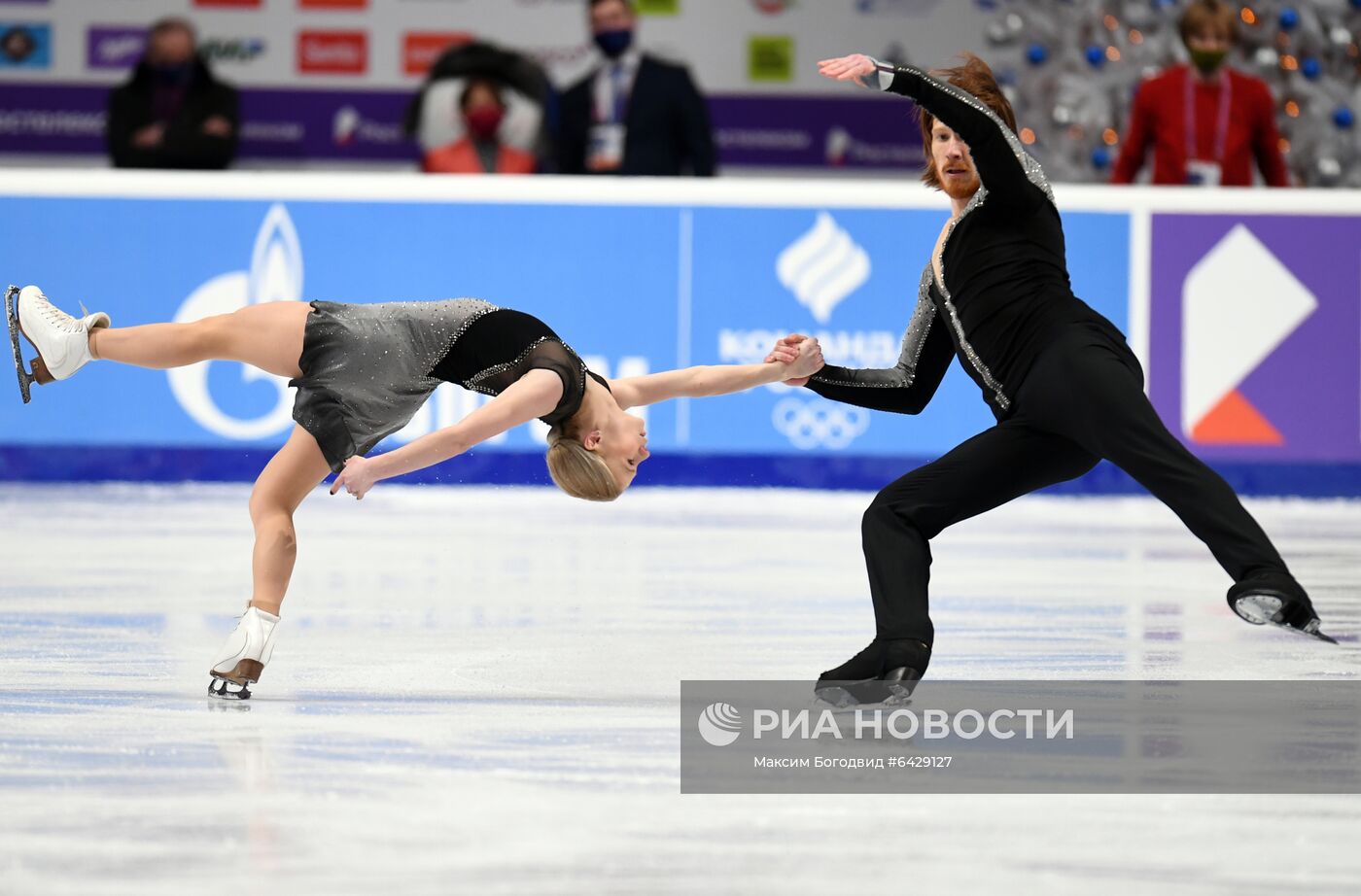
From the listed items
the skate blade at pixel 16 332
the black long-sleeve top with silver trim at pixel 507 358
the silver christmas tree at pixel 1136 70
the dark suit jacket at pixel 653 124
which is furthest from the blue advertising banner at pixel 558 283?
the black long-sleeve top with silver trim at pixel 507 358

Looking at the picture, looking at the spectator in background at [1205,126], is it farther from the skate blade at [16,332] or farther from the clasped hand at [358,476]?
the clasped hand at [358,476]

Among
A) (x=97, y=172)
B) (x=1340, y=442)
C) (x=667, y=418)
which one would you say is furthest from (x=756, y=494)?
(x=97, y=172)

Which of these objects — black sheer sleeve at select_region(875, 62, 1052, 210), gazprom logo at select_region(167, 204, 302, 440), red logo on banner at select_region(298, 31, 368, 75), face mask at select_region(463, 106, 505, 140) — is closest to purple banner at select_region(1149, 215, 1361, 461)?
face mask at select_region(463, 106, 505, 140)

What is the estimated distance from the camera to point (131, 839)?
2375mm

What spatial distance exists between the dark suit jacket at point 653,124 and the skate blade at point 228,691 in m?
5.30

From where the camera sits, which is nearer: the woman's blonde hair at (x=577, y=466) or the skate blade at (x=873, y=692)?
the skate blade at (x=873, y=692)

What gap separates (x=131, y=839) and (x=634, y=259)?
573 centimetres

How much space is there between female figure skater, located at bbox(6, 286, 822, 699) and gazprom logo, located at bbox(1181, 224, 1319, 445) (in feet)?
14.6

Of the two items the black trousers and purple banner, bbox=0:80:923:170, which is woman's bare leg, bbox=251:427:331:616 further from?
purple banner, bbox=0:80:923:170

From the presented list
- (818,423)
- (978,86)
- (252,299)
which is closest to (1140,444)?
(978,86)

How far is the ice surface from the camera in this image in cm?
230

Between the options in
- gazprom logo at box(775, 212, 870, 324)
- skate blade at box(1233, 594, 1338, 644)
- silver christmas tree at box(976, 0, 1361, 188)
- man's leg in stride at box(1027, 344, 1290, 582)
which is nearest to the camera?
skate blade at box(1233, 594, 1338, 644)

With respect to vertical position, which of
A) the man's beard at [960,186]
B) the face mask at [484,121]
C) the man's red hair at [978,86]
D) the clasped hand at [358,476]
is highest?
the man's red hair at [978,86]

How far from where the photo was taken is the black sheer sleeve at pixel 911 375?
3.81m
